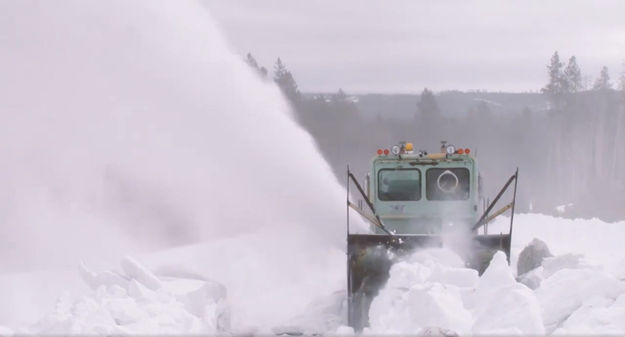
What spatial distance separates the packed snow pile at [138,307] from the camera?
7.93 meters

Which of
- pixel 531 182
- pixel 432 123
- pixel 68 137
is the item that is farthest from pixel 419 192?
pixel 531 182

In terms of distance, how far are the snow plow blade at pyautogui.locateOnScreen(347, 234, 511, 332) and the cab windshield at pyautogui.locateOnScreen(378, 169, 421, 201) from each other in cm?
177

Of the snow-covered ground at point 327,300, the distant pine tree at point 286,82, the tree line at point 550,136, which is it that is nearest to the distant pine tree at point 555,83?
the tree line at point 550,136

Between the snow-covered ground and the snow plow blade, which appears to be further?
the snow plow blade

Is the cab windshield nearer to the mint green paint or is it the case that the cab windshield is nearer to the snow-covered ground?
the mint green paint

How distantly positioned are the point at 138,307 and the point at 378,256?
338cm

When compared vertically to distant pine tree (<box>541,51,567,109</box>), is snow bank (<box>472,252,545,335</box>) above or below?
below

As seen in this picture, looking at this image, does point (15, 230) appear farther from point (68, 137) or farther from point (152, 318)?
point (152, 318)

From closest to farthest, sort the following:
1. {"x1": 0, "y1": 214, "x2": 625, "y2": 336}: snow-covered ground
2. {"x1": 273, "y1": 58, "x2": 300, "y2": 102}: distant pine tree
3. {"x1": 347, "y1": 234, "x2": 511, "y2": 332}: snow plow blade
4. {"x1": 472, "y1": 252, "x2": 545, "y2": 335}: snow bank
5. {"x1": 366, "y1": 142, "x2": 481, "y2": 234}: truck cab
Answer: {"x1": 472, "y1": 252, "x2": 545, "y2": 335}: snow bank < {"x1": 0, "y1": 214, "x2": 625, "y2": 336}: snow-covered ground < {"x1": 347, "y1": 234, "x2": 511, "y2": 332}: snow plow blade < {"x1": 366, "y1": 142, "x2": 481, "y2": 234}: truck cab < {"x1": 273, "y1": 58, "x2": 300, "y2": 102}: distant pine tree

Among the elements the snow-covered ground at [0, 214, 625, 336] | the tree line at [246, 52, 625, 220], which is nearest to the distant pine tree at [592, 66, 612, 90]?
the tree line at [246, 52, 625, 220]

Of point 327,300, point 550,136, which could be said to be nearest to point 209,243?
point 327,300

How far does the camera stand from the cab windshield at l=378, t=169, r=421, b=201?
40.8ft

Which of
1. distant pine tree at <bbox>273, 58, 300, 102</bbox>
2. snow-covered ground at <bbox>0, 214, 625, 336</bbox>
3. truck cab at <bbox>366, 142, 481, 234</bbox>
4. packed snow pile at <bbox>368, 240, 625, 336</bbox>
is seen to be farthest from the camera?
distant pine tree at <bbox>273, 58, 300, 102</bbox>

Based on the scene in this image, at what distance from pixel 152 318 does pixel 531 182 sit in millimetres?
45282
